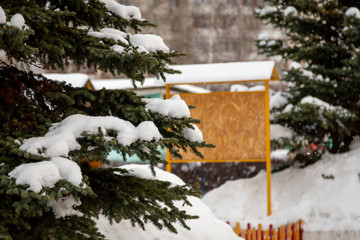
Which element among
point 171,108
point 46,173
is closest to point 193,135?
point 171,108

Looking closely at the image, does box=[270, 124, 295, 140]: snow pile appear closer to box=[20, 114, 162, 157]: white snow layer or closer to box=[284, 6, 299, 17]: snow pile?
box=[284, 6, 299, 17]: snow pile

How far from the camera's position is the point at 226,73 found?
1059cm

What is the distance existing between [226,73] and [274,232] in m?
3.28

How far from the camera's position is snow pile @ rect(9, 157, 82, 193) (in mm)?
3178

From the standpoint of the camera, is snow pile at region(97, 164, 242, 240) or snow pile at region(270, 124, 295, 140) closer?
snow pile at region(97, 164, 242, 240)

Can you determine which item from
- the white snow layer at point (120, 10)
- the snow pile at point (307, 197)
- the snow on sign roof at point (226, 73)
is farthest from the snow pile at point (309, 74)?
the white snow layer at point (120, 10)

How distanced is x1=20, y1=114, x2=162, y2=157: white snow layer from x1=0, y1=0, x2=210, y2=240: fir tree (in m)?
0.03

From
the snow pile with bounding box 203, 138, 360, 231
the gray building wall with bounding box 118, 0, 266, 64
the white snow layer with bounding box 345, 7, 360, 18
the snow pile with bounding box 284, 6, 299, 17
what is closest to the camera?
the snow pile with bounding box 203, 138, 360, 231

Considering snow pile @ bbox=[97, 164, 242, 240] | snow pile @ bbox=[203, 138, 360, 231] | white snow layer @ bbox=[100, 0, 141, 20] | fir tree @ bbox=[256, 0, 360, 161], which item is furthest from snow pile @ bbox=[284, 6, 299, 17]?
white snow layer @ bbox=[100, 0, 141, 20]

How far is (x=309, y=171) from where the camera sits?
40.4 ft

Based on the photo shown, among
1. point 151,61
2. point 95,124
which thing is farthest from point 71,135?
point 151,61

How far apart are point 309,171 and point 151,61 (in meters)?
9.30

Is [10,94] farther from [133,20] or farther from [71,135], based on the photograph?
[133,20]

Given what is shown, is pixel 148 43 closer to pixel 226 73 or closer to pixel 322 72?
pixel 226 73
